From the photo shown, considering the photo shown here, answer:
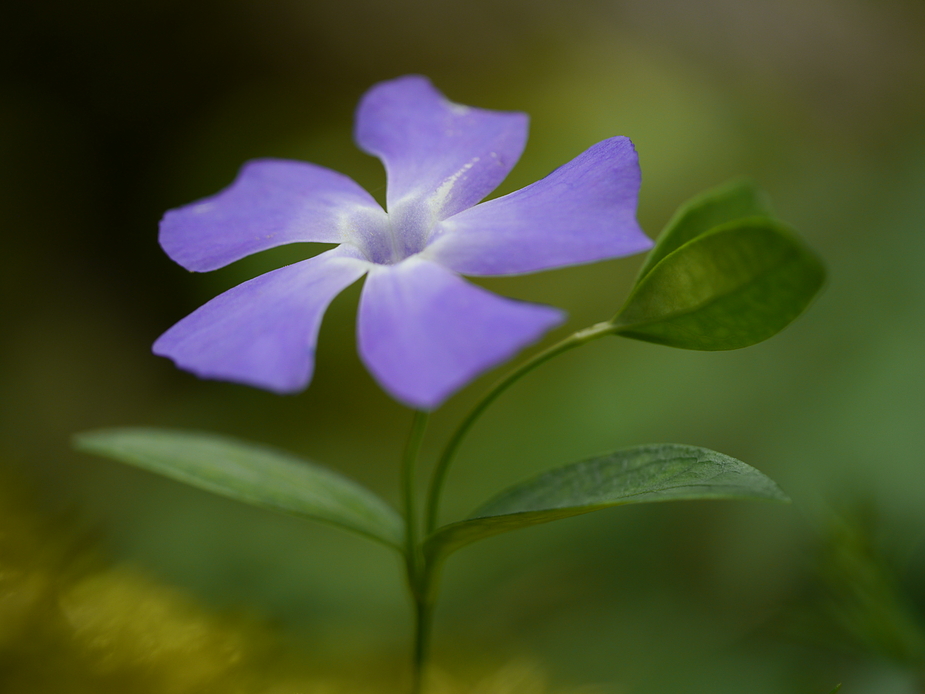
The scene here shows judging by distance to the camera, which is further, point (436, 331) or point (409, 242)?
point (409, 242)

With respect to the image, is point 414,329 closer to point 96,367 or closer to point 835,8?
point 96,367

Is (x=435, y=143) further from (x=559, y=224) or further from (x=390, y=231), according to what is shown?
(x=559, y=224)

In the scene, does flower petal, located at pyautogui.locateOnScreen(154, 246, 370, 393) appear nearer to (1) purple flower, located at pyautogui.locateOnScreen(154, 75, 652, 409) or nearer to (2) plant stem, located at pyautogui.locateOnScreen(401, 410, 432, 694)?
(1) purple flower, located at pyautogui.locateOnScreen(154, 75, 652, 409)

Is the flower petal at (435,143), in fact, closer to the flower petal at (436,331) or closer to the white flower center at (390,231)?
the white flower center at (390,231)

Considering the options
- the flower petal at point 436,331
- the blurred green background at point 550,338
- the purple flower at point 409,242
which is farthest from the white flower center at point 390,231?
the blurred green background at point 550,338

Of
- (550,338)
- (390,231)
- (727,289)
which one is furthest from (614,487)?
(550,338)

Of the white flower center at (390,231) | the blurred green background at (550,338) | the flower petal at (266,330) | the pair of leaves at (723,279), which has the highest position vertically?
the pair of leaves at (723,279)
